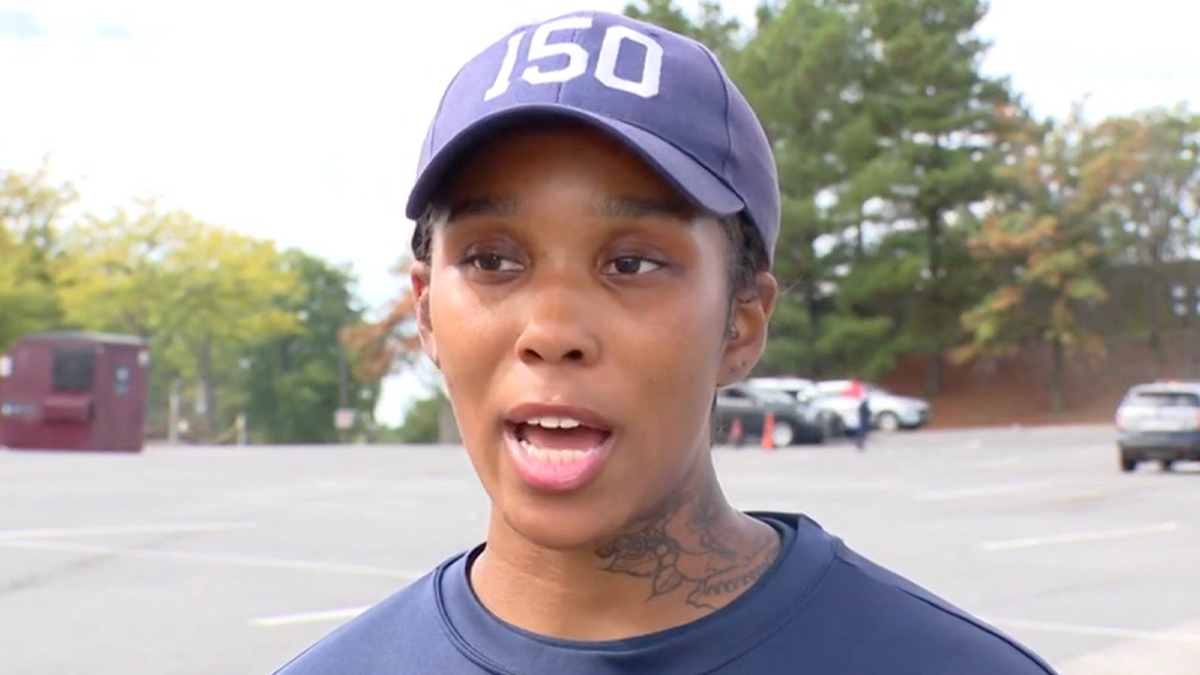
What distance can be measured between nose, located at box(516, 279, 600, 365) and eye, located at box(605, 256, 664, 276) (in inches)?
1.9

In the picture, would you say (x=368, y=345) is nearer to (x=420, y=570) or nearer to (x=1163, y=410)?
(x=1163, y=410)

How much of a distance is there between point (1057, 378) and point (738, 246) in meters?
46.5

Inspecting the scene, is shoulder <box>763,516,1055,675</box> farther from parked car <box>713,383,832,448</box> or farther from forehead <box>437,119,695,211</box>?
parked car <box>713,383,832,448</box>

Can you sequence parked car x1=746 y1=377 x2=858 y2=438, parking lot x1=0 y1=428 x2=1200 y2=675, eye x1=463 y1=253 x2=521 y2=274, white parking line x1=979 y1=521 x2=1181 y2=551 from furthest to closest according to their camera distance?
1. parked car x1=746 y1=377 x2=858 y2=438
2. white parking line x1=979 y1=521 x2=1181 y2=551
3. parking lot x1=0 y1=428 x2=1200 y2=675
4. eye x1=463 y1=253 x2=521 y2=274

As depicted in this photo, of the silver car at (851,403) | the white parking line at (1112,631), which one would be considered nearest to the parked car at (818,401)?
the silver car at (851,403)

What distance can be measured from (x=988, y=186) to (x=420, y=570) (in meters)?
37.5

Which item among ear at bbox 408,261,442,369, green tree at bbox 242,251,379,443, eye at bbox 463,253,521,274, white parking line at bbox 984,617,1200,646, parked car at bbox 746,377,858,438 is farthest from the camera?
green tree at bbox 242,251,379,443

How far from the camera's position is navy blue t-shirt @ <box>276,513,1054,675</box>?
1512 mm

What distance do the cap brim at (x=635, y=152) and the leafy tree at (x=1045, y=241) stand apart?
139 ft

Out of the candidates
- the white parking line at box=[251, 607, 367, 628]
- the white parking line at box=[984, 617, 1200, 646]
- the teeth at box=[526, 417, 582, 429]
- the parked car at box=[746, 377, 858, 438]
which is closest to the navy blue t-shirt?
the teeth at box=[526, 417, 582, 429]

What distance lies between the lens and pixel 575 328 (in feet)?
4.86

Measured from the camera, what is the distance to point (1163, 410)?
2130cm

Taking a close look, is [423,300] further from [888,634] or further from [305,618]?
[305,618]

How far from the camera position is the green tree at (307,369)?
7625 cm
